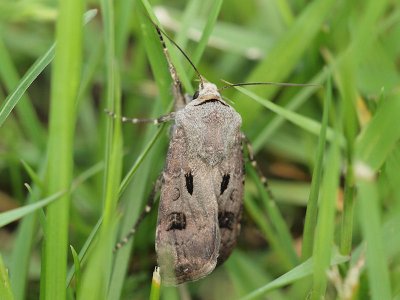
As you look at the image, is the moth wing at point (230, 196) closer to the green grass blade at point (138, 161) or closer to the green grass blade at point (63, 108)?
the green grass blade at point (138, 161)

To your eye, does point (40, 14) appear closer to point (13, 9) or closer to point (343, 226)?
point (13, 9)

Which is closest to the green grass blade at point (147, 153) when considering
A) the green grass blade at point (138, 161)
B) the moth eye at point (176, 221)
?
the green grass blade at point (138, 161)

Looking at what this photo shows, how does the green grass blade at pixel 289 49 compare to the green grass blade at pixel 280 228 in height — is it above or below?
above

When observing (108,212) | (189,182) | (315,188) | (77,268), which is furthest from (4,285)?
(315,188)

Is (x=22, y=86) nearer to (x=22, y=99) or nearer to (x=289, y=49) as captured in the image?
(x=22, y=99)

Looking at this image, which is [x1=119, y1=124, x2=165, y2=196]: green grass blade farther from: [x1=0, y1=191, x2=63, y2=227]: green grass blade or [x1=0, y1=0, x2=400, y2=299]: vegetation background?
[x1=0, y1=191, x2=63, y2=227]: green grass blade

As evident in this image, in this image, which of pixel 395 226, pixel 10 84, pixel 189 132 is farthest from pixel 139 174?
pixel 395 226

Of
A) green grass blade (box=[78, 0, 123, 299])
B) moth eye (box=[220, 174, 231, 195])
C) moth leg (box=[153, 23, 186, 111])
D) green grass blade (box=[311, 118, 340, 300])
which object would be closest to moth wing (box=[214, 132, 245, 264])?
moth eye (box=[220, 174, 231, 195])
